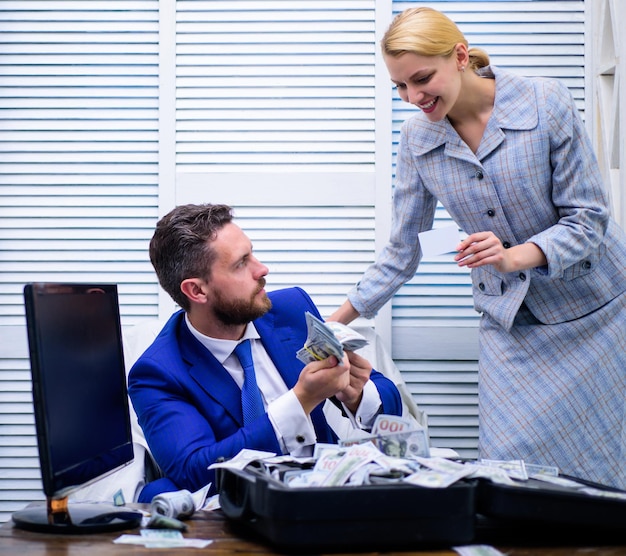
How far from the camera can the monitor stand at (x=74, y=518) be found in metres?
1.35

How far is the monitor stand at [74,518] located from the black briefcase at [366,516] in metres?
0.31

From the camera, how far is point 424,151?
7.78ft

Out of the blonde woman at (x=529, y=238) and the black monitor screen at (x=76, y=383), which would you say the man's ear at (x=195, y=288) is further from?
the blonde woman at (x=529, y=238)

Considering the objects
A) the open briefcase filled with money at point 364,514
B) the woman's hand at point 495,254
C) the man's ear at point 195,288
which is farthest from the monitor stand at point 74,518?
the woman's hand at point 495,254

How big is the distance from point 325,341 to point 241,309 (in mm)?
432

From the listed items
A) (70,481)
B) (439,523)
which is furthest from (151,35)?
(439,523)

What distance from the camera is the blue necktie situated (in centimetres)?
204

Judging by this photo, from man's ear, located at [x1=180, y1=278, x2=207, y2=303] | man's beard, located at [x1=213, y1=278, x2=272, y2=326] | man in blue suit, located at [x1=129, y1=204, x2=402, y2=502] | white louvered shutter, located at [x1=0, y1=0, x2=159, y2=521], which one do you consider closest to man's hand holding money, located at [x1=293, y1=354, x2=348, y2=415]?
man in blue suit, located at [x1=129, y1=204, x2=402, y2=502]

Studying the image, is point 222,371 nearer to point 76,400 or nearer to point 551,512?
point 76,400

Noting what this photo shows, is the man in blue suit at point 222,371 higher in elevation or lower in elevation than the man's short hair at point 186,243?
lower

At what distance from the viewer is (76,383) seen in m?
1.45

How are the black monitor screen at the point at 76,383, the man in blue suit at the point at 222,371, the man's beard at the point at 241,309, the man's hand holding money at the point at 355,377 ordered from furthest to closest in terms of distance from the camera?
the man's beard at the point at 241,309 → the man's hand holding money at the point at 355,377 → the man in blue suit at the point at 222,371 → the black monitor screen at the point at 76,383

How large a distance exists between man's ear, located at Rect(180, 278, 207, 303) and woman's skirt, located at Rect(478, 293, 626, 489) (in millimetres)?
842

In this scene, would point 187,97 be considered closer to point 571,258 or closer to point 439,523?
point 571,258
